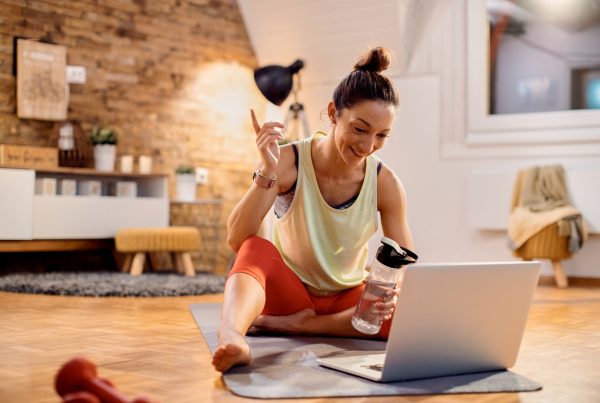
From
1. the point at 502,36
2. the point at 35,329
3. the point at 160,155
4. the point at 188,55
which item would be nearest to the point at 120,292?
the point at 35,329

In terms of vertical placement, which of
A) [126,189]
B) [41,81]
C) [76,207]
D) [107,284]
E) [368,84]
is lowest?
[107,284]

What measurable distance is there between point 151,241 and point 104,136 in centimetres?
74

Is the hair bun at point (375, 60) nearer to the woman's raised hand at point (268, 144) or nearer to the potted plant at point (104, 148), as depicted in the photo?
the woman's raised hand at point (268, 144)

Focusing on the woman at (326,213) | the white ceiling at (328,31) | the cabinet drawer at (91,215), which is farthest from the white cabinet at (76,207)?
the woman at (326,213)

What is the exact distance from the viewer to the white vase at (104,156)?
181 inches

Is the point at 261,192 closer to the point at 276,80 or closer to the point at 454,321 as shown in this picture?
the point at 454,321

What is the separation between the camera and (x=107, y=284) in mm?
3777

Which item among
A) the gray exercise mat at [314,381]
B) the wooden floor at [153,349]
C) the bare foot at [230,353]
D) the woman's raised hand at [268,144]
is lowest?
the wooden floor at [153,349]

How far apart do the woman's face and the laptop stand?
0.52 meters

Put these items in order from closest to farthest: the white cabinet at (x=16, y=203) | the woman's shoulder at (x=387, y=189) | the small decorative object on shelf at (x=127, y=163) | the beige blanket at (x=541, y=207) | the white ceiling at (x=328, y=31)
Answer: the woman's shoulder at (x=387, y=189) < the white cabinet at (x=16, y=203) < the beige blanket at (x=541, y=207) < the small decorative object on shelf at (x=127, y=163) < the white ceiling at (x=328, y=31)

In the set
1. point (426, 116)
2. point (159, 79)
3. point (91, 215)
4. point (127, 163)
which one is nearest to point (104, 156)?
point (127, 163)

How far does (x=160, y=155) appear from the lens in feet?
17.0

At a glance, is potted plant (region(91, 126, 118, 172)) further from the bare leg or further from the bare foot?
the bare foot

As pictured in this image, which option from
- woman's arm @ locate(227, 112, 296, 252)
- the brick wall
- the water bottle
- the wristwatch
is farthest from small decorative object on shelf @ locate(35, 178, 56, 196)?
the water bottle
